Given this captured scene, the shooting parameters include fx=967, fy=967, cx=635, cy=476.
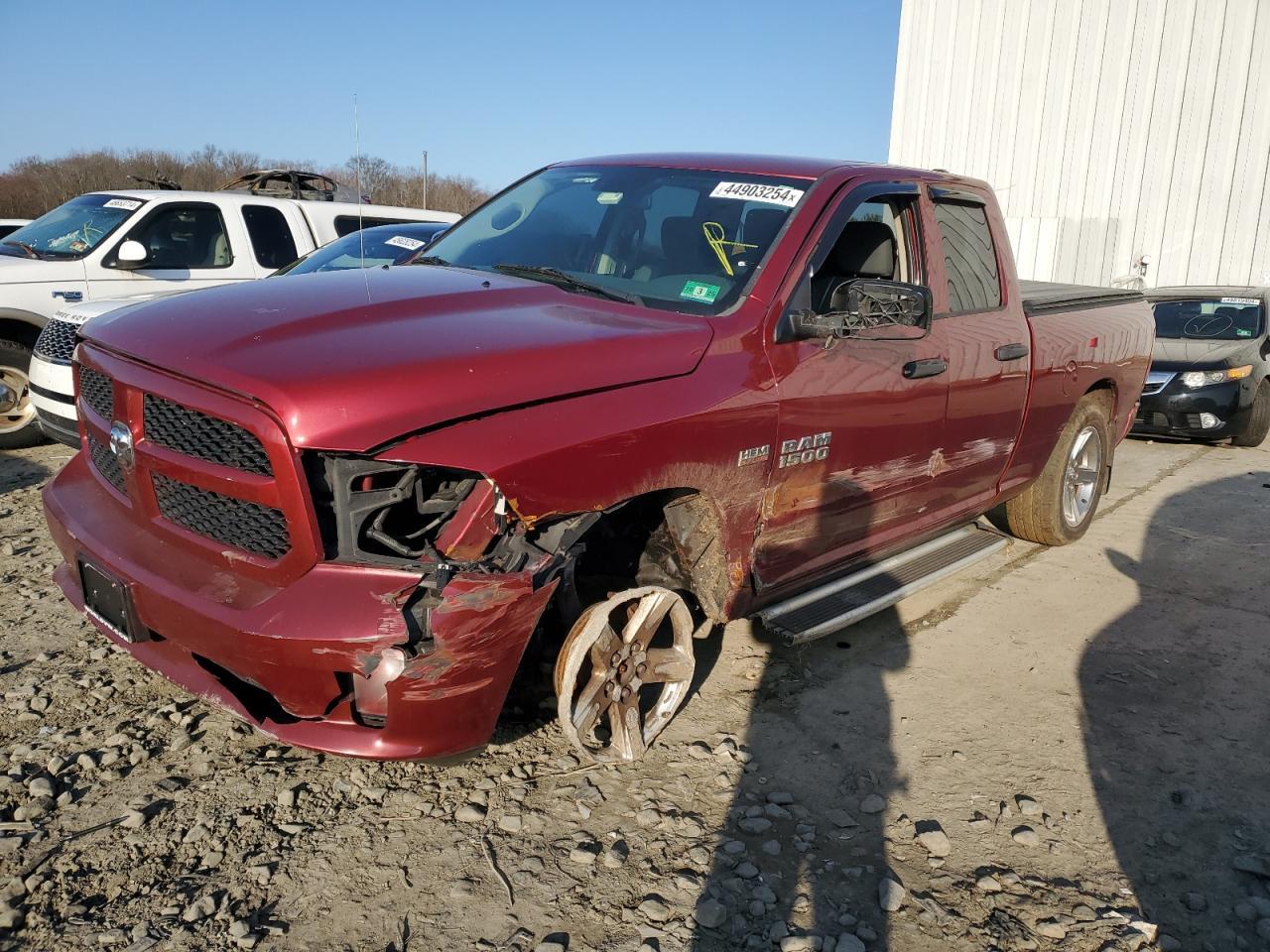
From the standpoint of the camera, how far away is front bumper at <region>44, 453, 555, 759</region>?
2422 millimetres

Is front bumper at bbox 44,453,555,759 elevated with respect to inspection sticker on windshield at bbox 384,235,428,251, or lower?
lower

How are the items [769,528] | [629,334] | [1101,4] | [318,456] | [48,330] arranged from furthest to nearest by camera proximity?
[1101,4] → [48,330] → [769,528] → [629,334] → [318,456]

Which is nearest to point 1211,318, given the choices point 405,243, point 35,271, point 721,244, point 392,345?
point 405,243

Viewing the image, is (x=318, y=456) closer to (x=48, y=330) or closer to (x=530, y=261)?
(x=530, y=261)

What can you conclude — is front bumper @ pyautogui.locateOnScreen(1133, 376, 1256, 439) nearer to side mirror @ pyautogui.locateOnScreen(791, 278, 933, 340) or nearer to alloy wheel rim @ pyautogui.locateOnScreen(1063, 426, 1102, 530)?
alloy wheel rim @ pyautogui.locateOnScreen(1063, 426, 1102, 530)

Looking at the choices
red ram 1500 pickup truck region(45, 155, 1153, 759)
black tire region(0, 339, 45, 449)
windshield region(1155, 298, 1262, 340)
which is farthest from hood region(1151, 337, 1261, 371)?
black tire region(0, 339, 45, 449)

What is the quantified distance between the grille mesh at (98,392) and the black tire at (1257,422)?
9891mm

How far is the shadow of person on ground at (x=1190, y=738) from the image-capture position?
280 centimetres

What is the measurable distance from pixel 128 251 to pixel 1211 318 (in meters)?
10.2

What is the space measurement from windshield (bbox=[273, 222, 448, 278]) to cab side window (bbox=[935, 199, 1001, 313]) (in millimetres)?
3424

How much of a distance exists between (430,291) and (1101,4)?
16.1 m

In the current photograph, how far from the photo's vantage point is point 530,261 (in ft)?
12.5

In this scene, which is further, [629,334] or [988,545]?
[988,545]

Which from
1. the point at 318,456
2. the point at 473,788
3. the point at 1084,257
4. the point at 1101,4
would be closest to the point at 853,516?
the point at 473,788
